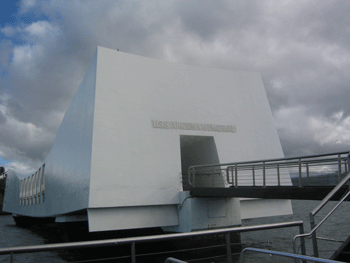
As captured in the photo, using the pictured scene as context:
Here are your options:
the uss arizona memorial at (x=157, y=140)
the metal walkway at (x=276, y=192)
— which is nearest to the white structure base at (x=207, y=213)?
the uss arizona memorial at (x=157, y=140)

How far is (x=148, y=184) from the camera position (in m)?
12.0

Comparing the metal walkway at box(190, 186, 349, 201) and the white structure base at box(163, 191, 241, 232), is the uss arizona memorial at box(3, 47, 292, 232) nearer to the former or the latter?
the white structure base at box(163, 191, 241, 232)

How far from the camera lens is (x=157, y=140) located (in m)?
12.6

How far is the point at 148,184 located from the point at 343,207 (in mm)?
8395

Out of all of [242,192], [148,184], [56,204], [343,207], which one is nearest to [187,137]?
[148,184]

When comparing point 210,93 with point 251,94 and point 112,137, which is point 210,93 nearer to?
point 251,94

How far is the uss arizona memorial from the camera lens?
37.6 feet

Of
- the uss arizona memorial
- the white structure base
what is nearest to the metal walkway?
the white structure base

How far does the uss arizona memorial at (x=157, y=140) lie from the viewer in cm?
1147

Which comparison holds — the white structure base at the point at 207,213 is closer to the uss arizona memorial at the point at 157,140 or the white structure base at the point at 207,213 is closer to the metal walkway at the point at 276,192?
the uss arizona memorial at the point at 157,140

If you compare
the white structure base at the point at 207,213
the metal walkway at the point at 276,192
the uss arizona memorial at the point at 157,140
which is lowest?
the white structure base at the point at 207,213

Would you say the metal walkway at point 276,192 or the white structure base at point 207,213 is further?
the white structure base at point 207,213

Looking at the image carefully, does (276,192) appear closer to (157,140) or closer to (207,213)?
(207,213)

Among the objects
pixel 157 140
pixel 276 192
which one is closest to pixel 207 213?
pixel 157 140
